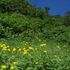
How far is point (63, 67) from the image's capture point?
694 centimetres

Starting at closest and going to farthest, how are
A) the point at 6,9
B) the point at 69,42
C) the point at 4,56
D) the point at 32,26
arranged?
the point at 4,56
the point at 69,42
the point at 32,26
the point at 6,9

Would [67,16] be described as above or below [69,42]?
above

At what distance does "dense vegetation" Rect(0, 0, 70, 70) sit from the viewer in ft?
22.8

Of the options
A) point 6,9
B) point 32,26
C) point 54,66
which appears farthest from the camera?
point 6,9

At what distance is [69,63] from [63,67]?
0.37 metres

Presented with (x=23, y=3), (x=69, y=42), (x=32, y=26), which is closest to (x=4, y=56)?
(x=69, y=42)

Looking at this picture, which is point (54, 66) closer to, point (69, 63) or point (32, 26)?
point (69, 63)

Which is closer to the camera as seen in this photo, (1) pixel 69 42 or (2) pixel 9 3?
(1) pixel 69 42

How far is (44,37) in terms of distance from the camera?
20391 mm

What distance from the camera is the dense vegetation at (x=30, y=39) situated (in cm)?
695

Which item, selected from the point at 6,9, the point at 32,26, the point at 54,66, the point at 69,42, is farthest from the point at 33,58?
the point at 6,9

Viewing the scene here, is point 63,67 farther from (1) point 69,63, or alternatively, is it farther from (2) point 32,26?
(2) point 32,26

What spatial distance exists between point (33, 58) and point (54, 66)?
47 centimetres

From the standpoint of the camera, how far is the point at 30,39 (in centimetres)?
1800
